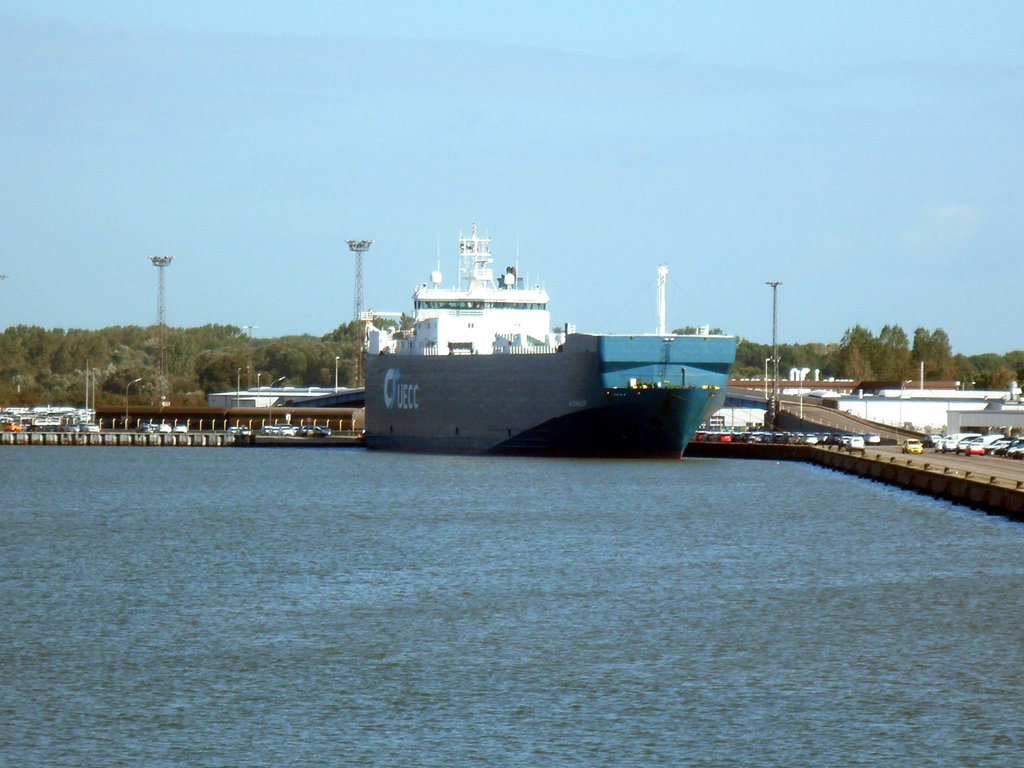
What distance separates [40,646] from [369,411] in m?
64.7

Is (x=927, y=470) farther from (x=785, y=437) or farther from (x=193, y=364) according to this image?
(x=193, y=364)

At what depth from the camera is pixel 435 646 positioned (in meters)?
22.0

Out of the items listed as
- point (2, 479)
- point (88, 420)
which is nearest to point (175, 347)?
point (88, 420)

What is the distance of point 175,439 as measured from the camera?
102688 mm

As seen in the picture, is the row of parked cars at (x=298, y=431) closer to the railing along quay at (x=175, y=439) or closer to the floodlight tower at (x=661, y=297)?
the railing along quay at (x=175, y=439)

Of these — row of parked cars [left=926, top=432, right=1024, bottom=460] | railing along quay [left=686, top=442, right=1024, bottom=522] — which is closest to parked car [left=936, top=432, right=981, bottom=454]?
row of parked cars [left=926, top=432, right=1024, bottom=460]

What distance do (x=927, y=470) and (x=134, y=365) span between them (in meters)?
126

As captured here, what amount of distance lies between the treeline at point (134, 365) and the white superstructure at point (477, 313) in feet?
256

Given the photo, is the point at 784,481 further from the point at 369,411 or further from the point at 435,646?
the point at 435,646

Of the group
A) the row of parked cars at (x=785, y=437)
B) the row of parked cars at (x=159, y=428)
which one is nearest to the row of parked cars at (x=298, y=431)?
the row of parked cars at (x=159, y=428)

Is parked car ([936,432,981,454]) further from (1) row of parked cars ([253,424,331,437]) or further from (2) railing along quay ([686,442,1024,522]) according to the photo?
(1) row of parked cars ([253,424,331,437])

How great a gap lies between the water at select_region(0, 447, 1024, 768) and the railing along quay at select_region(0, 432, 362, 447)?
2004 inches

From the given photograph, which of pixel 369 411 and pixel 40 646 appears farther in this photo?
pixel 369 411

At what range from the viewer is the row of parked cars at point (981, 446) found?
70.1m
